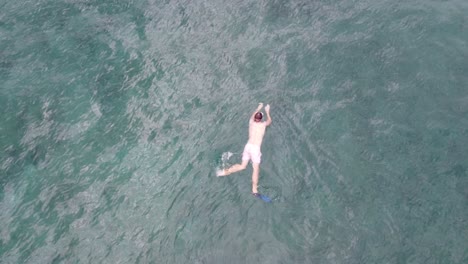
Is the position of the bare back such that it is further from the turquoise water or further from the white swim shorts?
the turquoise water

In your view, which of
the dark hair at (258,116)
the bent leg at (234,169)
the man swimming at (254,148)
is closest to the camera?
the dark hair at (258,116)

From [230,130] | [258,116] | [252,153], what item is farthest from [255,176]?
[230,130]

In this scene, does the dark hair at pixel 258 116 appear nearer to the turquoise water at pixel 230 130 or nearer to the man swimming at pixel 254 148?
the man swimming at pixel 254 148

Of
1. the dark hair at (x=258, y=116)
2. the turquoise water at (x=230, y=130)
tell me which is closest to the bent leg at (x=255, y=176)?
the turquoise water at (x=230, y=130)

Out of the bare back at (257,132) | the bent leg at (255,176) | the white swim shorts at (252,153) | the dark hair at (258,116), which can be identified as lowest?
the bent leg at (255,176)

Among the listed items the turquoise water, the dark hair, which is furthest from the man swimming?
the turquoise water

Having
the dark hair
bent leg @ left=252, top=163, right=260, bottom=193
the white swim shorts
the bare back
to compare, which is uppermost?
the dark hair

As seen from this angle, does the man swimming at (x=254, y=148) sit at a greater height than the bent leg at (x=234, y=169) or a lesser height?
greater

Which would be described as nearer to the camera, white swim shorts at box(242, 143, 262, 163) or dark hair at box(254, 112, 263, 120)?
dark hair at box(254, 112, 263, 120)
